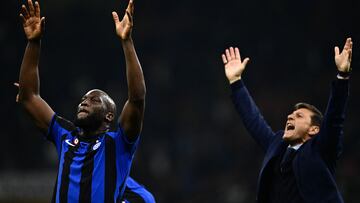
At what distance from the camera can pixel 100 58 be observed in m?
13.6

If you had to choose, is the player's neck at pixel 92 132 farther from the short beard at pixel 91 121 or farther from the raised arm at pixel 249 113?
the raised arm at pixel 249 113

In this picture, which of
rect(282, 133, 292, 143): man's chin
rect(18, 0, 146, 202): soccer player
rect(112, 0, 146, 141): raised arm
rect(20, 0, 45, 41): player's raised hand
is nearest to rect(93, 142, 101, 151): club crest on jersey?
rect(18, 0, 146, 202): soccer player

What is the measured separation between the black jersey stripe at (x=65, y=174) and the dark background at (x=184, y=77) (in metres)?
7.39

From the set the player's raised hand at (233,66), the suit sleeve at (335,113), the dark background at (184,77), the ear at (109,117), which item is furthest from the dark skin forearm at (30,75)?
the dark background at (184,77)

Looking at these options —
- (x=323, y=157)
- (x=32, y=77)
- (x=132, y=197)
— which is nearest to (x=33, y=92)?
(x=32, y=77)

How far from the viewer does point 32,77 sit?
13.4 ft

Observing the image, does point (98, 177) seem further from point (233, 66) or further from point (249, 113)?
point (233, 66)

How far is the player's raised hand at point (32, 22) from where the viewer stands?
13.4 feet

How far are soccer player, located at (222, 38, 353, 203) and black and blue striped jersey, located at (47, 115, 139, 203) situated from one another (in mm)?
1008

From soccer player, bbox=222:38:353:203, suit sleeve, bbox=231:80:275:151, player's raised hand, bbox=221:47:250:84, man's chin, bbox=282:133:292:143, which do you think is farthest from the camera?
player's raised hand, bbox=221:47:250:84

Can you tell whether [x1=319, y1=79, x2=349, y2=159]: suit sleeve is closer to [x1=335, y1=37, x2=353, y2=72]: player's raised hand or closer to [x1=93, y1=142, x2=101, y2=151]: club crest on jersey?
[x1=335, y1=37, x2=353, y2=72]: player's raised hand

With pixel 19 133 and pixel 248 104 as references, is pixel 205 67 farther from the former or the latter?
pixel 248 104

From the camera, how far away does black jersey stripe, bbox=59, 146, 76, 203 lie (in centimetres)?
366

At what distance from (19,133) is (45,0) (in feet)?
8.93
